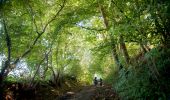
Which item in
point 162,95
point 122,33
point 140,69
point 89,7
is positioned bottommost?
point 162,95

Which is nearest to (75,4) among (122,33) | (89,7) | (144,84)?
(89,7)

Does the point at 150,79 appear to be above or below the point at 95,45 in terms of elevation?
below

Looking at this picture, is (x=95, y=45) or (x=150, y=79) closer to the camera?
(x=150, y=79)

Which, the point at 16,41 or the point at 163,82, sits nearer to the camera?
the point at 163,82

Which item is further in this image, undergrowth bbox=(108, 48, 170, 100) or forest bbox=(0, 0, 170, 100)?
forest bbox=(0, 0, 170, 100)

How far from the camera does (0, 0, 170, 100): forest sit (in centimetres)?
863

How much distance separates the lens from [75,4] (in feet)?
55.9

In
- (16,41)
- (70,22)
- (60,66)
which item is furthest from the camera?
(60,66)

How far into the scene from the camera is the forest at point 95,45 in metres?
8.63

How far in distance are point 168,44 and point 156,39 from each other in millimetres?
430

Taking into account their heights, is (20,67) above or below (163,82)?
above

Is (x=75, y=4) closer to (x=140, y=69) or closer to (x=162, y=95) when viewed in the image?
(x=140, y=69)

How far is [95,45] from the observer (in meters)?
13.8

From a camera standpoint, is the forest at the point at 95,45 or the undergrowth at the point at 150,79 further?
the forest at the point at 95,45
